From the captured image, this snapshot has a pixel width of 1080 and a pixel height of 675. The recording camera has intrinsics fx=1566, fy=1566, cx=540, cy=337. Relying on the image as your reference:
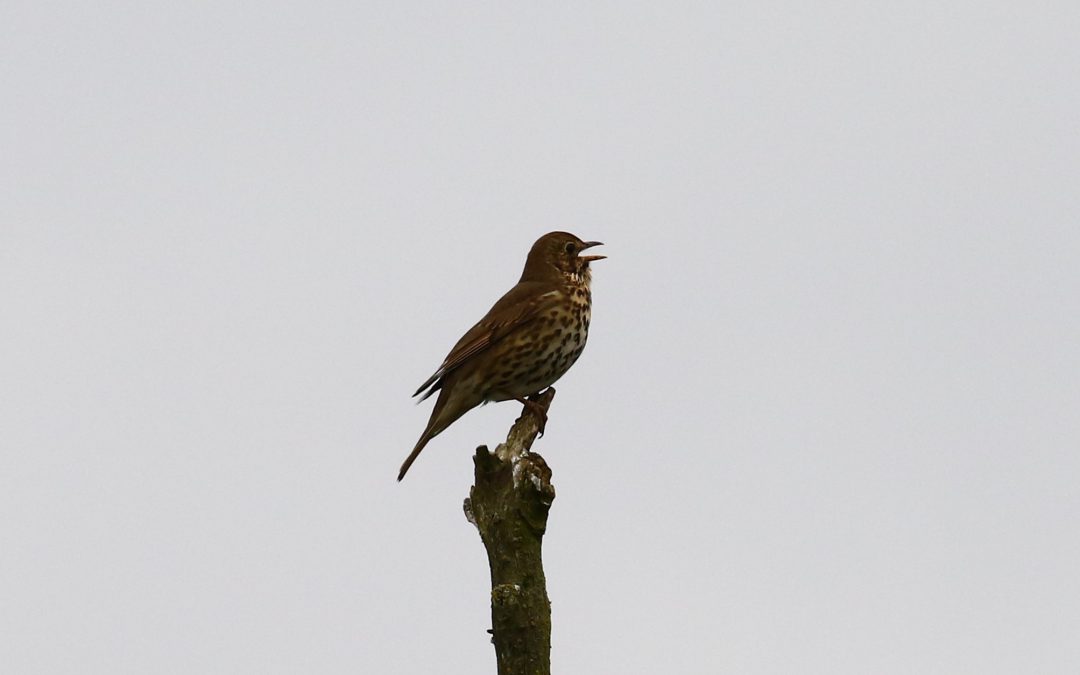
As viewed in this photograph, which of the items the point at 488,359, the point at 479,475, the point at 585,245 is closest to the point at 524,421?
the point at 479,475

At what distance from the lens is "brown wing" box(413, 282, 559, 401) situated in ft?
39.7

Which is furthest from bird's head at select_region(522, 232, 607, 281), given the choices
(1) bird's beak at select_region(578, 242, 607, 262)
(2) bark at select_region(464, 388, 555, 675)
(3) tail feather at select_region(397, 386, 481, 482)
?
(2) bark at select_region(464, 388, 555, 675)

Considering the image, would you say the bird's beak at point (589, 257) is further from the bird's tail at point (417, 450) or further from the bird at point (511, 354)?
the bird's tail at point (417, 450)

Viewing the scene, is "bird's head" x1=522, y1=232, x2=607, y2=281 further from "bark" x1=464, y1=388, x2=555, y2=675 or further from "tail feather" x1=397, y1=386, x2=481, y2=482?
"bark" x1=464, y1=388, x2=555, y2=675

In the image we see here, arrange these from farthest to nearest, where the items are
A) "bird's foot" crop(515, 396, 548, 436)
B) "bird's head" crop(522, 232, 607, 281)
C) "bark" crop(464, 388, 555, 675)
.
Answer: "bird's head" crop(522, 232, 607, 281), "bird's foot" crop(515, 396, 548, 436), "bark" crop(464, 388, 555, 675)

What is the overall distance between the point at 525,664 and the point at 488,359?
4582mm

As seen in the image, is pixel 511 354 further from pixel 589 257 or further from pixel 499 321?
pixel 589 257

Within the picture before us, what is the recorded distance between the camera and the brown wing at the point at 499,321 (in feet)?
39.7

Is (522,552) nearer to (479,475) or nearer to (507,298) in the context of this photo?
(479,475)

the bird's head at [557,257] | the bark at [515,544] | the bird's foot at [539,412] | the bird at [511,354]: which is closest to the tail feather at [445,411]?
the bird at [511,354]

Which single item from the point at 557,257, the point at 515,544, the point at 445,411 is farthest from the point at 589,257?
the point at 515,544

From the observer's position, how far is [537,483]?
26.5ft

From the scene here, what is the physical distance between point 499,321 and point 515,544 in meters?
4.53

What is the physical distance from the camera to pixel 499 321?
40.4 feet
